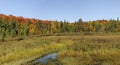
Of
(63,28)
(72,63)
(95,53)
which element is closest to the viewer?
(72,63)

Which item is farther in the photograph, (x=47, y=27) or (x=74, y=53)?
(x=47, y=27)

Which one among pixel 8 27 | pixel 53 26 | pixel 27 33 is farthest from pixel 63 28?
pixel 8 27

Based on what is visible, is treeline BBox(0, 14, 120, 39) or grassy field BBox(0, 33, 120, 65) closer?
grassy field BBox(0, 33, 120, 65)

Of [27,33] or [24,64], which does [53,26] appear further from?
[24,64]

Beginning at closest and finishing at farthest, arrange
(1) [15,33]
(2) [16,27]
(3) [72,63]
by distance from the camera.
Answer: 1. (3) [72,63]
2. (1) [15,33]
3. (2) [16,27]

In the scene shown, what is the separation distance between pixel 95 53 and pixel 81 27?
154 metres

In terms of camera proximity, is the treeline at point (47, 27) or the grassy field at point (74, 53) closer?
the grassy field at point (74, 53)

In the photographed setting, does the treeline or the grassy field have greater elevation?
the grassy field

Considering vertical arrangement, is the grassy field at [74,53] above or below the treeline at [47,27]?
above

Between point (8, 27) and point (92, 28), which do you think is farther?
point (92, 28)

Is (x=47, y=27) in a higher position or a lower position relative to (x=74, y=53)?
lower

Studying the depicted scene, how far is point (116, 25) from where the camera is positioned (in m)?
188

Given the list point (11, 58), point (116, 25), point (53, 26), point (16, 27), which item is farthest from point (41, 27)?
point (11, 58)

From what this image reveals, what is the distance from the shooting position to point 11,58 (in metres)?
30.9
